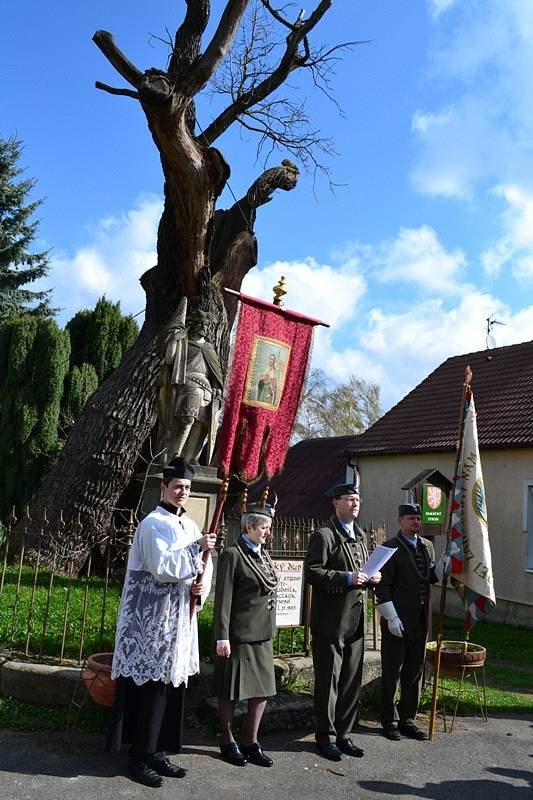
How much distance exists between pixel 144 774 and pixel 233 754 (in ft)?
2.43

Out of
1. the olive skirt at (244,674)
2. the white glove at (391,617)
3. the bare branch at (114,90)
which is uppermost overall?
the bare branch at (114,90)

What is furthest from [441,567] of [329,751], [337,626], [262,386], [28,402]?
[28,402]

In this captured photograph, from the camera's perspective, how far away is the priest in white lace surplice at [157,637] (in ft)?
15.0

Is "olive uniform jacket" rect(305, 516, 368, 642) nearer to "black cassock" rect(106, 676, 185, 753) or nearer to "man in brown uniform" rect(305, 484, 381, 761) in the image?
"man in brown uniform" rect(305, 484, 381, 761)

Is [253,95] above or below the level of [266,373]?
above

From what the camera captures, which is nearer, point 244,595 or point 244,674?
point 244,674

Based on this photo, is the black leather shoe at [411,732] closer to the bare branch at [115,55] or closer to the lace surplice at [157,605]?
the lace surplice at [157,605]

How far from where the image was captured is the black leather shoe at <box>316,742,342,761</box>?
5224mm

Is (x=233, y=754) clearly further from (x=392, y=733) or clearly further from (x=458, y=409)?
(x=458, y=409)

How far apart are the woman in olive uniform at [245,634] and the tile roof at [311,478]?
1488 cm

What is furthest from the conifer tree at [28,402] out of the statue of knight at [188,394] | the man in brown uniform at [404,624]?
Answer: the man in brown uniform at [404,624]

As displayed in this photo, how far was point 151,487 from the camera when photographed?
29.5 ft

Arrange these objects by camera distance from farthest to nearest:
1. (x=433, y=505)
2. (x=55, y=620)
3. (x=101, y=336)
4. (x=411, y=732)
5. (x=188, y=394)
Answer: (x=101, y=336) < (x=188, y=394) < (x=433, y=505) < (x=55, y=620) < (x=411, y=732)

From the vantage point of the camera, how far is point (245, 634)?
16.8 feet
